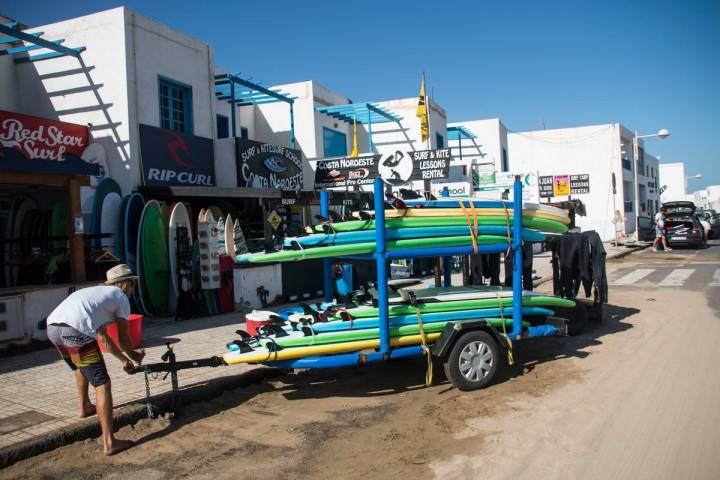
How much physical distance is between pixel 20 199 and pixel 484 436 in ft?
37.7

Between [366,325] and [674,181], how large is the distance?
3364 inches

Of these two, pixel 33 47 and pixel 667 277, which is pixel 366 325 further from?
pixel 667 277

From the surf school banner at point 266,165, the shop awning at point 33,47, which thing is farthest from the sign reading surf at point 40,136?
the surf school banner at point 266,165

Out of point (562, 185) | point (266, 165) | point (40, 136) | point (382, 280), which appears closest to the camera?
point (382, 280)

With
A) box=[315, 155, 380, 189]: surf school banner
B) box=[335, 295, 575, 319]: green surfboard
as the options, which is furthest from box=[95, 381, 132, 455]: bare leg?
box=[315, 155, 380, 189]: surf school banner

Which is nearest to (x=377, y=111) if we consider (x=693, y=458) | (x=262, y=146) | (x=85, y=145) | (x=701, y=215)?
(x=262, y=146)

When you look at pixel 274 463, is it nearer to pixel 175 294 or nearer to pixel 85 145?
pixel 175 294

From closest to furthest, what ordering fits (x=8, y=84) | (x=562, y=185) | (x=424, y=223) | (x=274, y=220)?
1. (x=424, y=223)
2. (x=8, y=84)
3. (x=274, y=220)
4. (x=562, y=185)

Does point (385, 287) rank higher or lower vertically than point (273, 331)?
higher

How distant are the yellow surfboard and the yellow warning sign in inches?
311

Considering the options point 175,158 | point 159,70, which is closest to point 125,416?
point 175,158

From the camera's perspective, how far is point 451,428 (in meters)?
4.85

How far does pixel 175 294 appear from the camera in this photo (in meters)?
11.4

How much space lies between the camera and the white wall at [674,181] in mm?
76312
